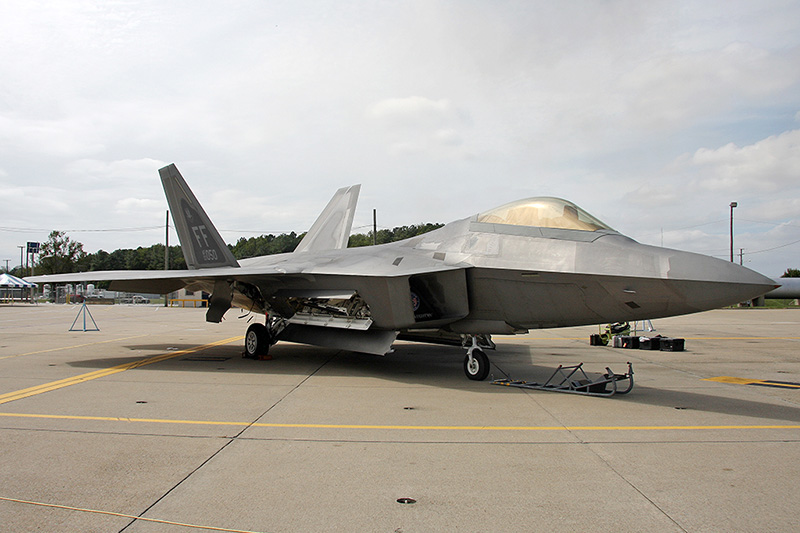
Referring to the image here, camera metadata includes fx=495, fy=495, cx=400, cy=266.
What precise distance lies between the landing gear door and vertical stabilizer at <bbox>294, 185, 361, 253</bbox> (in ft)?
22.8

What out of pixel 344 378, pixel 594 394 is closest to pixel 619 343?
pixel 594 394

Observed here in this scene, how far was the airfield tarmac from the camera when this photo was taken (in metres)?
2.91

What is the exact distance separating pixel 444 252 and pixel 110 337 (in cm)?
1181

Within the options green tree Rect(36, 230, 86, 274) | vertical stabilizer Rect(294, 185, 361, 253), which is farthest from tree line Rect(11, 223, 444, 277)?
vertical stabilizer Rect(294, 185, 361, 253)

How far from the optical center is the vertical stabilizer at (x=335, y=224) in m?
14.6


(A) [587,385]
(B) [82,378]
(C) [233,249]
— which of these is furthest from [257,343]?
(C) [233,249]

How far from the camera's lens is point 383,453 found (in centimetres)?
407

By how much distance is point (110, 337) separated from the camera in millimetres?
14664

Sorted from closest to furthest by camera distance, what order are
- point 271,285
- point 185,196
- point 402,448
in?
point 402,448, point 271,285, point 185,196

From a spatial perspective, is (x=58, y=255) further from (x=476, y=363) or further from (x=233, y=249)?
(x=476, y=363)

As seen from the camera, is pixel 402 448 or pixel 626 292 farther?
pixel 626 292

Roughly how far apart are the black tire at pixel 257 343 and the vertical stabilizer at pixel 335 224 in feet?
15.4

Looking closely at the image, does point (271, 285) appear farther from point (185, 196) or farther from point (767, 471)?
point (767, 471)

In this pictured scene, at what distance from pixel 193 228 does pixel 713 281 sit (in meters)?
10.4
